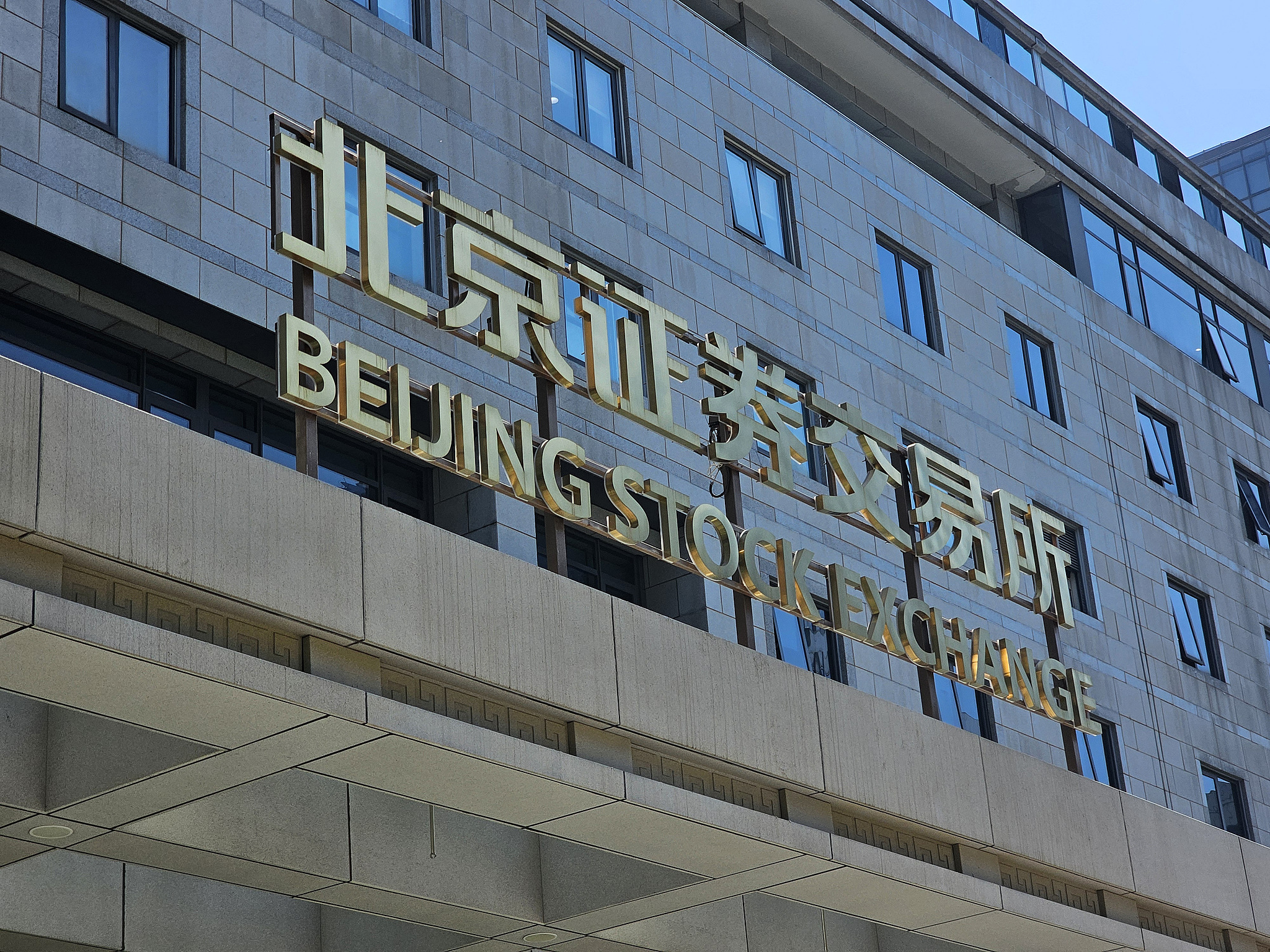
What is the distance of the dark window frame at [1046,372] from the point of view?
30312 mm

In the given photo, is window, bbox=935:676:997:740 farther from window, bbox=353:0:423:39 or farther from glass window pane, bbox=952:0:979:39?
glass window pane, bbox=952:0:979:39

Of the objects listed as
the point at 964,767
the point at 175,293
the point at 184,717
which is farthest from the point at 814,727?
the point at 175,293

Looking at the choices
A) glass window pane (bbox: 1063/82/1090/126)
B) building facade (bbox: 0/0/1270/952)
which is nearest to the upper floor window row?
glass window pane (bbox: 1063/82/1090/126)

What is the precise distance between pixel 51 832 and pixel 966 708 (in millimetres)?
16595

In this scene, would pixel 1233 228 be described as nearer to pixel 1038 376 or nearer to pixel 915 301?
pixel 1038 376

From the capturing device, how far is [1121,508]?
3116 cm

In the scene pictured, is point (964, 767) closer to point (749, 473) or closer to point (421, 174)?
point (749, 473)

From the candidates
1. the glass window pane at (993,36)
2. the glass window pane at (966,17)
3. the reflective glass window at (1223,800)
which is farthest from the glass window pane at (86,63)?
the reflective glass window at (1223,800)

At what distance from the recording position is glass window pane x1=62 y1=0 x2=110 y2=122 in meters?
16.7

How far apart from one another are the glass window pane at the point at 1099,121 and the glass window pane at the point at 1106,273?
9.01 feet

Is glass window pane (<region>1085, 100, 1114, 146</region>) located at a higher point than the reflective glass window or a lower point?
higher

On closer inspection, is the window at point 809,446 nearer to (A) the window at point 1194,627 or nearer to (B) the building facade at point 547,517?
(B) the building facade at point 547,517

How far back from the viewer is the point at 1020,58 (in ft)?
112

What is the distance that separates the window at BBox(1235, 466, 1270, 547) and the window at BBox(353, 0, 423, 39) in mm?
21000
